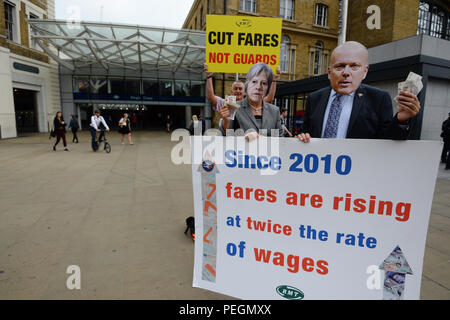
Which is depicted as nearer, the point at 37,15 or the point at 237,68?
the point at 237,68

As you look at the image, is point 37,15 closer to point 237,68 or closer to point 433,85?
point 237,68

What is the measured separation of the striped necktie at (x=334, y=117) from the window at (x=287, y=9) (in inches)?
1033

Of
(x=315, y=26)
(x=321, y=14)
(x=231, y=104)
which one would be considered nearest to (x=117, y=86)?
(x=315, y=26)

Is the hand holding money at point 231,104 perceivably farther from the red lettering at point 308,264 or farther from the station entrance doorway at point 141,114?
the station entrance doorway at point 141,114

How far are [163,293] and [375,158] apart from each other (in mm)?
2096

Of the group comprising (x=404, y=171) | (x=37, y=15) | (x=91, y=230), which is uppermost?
(x=37, y=15)

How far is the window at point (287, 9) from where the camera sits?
80.2 ft

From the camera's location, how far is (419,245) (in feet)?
5.55

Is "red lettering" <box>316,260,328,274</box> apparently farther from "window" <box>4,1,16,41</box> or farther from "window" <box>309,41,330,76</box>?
"window" <box>309,41,330,76</box>

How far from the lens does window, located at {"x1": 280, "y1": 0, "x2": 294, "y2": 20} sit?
80.2ft
